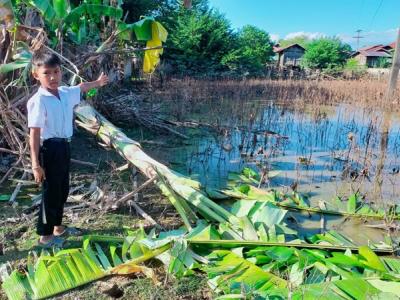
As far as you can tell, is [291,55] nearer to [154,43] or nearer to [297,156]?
[297,156]

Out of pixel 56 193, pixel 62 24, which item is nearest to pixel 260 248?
pixel 56 193

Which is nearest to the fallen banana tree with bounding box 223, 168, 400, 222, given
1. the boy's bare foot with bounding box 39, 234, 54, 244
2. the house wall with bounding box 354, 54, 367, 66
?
the boy's bare foot with bounding box 39, 234, 54, 244

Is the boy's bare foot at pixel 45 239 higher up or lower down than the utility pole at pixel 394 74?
lower down

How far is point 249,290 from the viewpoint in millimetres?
2188

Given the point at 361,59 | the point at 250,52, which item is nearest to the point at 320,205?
the point at 250,52

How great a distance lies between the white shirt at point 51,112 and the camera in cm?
271

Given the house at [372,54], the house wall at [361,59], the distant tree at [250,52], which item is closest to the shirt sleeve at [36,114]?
the distant tree at [250,52]

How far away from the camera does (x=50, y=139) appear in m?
2.87

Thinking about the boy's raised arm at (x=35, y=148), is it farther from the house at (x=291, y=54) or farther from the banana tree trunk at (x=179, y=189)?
the house at (x=291, y=54)

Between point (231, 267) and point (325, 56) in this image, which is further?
point (325, 56)

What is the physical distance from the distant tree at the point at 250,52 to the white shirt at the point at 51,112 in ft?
70.9

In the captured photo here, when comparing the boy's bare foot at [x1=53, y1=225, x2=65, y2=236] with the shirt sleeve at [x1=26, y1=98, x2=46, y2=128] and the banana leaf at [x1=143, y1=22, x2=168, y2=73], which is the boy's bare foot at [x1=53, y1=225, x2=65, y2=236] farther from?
the banana leaf at [x1=143, y1=22, x2=168, y2=73]

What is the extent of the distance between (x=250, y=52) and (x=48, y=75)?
2741 cm

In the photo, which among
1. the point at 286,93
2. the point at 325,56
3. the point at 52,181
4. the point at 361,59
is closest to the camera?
the point at 52,181
